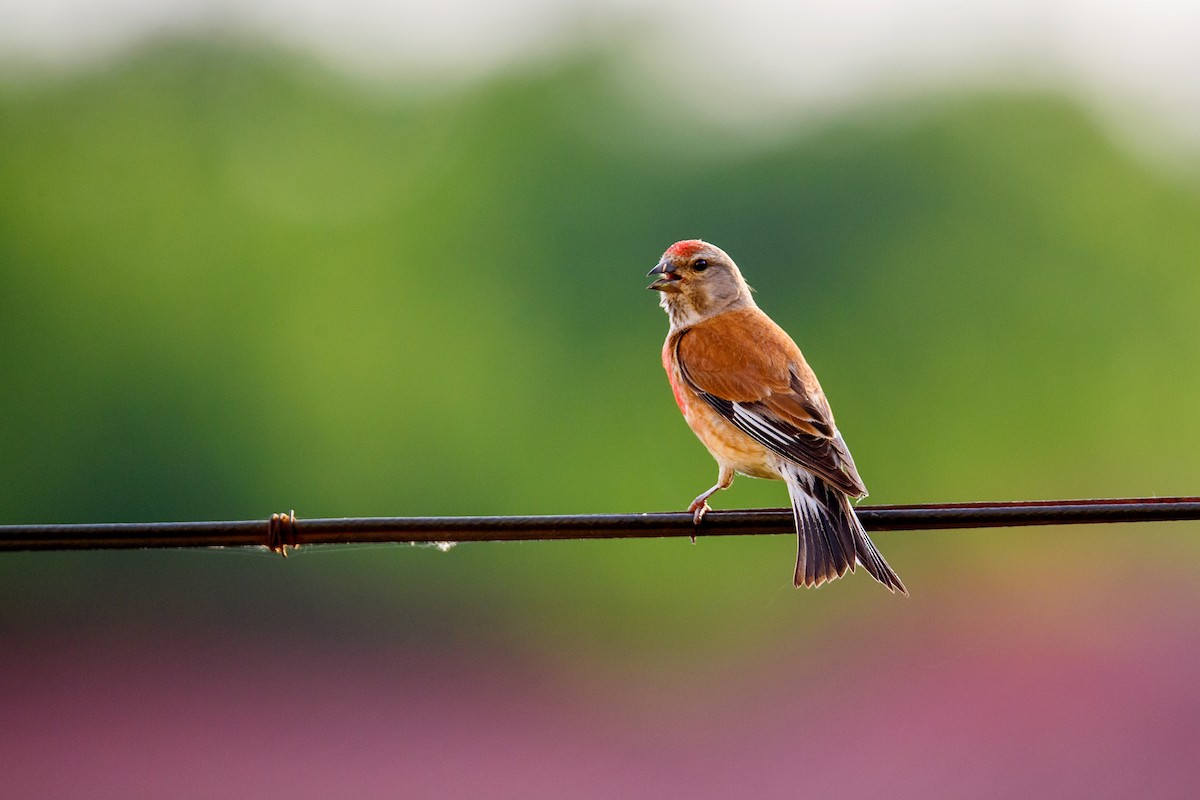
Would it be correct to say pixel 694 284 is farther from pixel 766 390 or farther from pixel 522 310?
pixel 522 310

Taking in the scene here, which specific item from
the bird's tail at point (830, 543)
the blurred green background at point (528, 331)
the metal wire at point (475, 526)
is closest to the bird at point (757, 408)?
the bird's tail at point (830, 543)

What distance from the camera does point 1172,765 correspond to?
25812 millimetres

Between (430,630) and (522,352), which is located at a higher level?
(522,352)

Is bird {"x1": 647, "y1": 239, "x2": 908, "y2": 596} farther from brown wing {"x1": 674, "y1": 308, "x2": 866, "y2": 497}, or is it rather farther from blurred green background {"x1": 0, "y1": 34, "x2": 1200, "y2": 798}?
blurred green background {"x1": 0, "y1": 34, "x2": 1200, "y2": 798}

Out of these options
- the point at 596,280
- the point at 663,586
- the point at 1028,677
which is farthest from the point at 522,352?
the point at 1028,677

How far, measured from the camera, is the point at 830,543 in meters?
4.63

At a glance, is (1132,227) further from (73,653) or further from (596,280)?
(73,653)

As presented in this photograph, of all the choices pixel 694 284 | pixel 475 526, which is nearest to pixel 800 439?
pixel 694 284

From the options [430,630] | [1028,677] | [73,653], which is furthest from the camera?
[1028,677]

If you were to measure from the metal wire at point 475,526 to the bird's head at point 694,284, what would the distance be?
10.1 ft

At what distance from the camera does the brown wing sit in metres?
4.88

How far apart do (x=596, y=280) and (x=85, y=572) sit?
8.98 m

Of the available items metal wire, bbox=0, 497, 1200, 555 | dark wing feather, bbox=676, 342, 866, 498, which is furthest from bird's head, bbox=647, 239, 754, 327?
metal wire, bbox=0, 497, 1200, 555

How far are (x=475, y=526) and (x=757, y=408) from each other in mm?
2227
